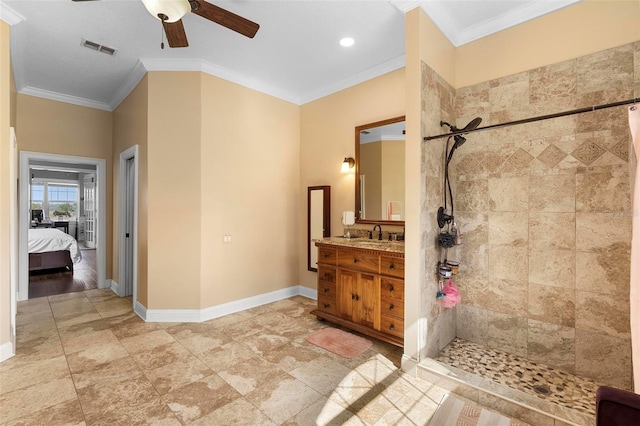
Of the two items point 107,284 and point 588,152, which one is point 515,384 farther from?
point 107,284

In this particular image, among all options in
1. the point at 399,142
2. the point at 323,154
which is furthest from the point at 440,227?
the point at 323,154

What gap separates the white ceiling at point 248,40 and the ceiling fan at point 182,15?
1.66 ft

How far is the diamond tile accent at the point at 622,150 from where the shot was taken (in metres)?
2.19

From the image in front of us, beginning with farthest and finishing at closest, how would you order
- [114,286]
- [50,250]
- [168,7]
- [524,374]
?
1. [50,250]
2. [114,286]
3. [524,374]
4. [168,7]

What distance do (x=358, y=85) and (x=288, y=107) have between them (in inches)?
48.3

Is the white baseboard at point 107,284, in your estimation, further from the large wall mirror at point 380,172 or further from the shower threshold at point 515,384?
the shower threshold at point 515,384

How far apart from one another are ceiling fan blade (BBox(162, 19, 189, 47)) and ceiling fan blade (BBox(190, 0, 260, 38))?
201 millimetres

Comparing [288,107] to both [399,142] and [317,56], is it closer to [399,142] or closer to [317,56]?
[317,56]

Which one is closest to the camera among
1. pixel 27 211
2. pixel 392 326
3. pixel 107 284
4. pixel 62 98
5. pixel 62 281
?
pixel 392 326

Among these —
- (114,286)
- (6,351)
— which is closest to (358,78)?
(6,351)

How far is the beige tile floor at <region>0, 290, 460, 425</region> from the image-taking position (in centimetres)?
203

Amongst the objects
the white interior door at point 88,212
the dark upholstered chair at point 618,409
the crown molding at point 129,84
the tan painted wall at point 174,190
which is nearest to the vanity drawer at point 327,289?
the tan painted wall at point 174,190

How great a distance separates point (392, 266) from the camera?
114 inches

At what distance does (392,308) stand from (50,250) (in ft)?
23.2
